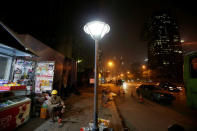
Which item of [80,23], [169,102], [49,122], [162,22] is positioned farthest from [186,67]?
[162,22]

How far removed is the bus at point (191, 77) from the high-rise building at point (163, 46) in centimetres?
3773

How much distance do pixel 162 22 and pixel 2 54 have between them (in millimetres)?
61311

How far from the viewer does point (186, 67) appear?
4.73 m

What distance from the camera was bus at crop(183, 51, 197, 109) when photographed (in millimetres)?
4108

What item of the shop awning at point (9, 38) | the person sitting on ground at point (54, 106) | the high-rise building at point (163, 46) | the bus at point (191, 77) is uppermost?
the high-rise building at point (163, 46)

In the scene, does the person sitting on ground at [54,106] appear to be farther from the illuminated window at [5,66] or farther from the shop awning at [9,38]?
the illuminated window at [5,66]

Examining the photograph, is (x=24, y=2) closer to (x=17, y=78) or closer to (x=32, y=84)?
(x=17, y=78)

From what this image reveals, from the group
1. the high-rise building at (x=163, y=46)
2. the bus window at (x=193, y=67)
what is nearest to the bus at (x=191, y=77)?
the bus window at (x=193, y=67)

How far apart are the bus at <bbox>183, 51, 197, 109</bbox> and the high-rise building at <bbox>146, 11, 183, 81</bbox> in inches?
1486

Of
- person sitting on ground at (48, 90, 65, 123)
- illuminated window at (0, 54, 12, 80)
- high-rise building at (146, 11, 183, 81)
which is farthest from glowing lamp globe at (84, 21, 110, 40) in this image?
high-rise building at (146, 11, 183, 81)

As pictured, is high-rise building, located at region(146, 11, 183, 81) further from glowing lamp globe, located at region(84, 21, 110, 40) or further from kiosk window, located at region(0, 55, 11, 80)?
kiosk window, located at region(0, 55, 11, 80)

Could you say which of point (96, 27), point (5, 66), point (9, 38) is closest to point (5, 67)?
point (5, 66)

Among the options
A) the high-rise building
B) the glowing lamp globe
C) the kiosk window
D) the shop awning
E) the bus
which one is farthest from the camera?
the high-rise building

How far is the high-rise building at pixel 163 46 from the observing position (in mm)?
37656
